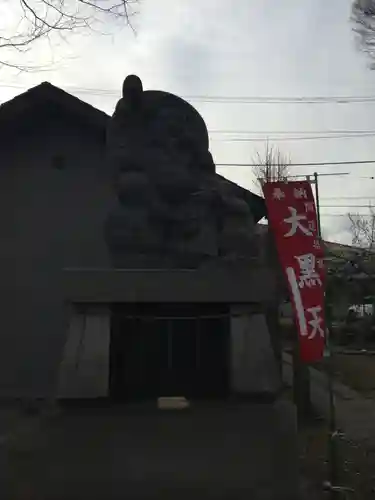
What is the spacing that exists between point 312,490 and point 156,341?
5.89 feet

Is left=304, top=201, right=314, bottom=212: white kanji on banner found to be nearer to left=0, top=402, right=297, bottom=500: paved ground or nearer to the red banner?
the red banner

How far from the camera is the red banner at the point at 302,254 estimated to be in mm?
4465

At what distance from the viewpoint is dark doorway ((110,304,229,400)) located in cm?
532

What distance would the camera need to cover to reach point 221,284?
16.8 ft

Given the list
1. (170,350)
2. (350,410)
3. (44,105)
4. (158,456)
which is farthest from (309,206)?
(44,105)

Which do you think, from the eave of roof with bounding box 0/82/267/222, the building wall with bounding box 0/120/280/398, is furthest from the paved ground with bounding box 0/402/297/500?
the eave of roof with bounding box 0/82/267/222

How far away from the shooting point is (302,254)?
4594mm

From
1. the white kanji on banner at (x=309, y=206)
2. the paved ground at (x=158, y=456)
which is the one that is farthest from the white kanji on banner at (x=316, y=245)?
the paved ground at (x=158, y=456)

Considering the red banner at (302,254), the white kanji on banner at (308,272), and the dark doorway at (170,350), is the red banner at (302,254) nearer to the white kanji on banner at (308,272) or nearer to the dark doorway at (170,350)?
the white kanji on banner at (308,272)

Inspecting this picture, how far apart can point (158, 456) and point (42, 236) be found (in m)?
6.09

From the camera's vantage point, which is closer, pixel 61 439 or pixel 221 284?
pixel 61 439

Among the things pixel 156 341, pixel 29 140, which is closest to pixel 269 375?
pixel 156 341

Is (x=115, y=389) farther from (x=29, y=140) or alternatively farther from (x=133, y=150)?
(x=29, y=140)

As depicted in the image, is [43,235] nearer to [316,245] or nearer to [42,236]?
[42,236]
